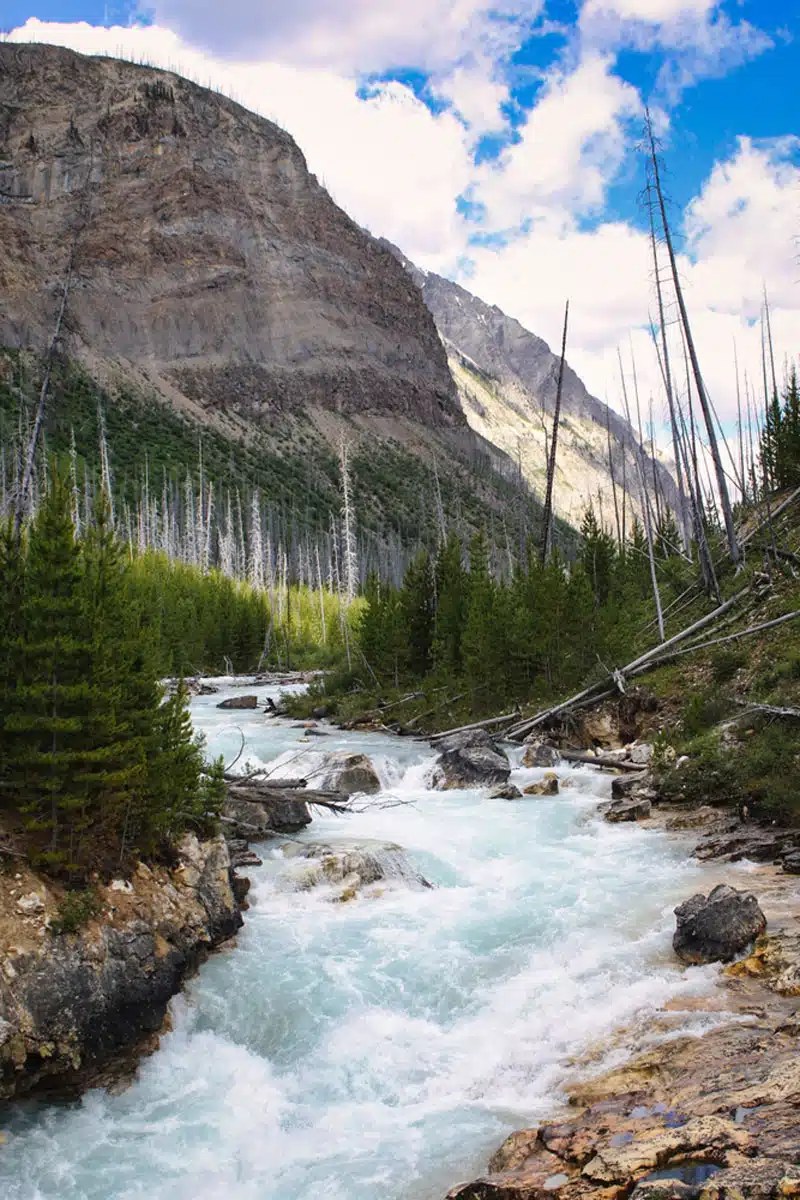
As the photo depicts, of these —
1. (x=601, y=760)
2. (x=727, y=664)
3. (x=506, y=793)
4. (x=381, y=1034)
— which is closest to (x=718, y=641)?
(x=727, y=664)

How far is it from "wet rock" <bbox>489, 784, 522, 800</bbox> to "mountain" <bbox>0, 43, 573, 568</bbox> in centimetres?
8250

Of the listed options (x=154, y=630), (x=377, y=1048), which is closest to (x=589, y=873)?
(x=377, y=1048)

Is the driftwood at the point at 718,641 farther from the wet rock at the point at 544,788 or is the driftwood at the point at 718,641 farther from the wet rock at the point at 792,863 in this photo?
the wet rock at the point at 792,863

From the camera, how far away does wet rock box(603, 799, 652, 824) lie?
50.0 feet

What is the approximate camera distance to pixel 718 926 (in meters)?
8.80

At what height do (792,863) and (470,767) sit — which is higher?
(470,767)

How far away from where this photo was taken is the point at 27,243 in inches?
4611

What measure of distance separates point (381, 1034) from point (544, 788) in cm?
997

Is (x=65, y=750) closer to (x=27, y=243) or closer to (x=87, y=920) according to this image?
(x=87, y=920)

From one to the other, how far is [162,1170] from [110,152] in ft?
505

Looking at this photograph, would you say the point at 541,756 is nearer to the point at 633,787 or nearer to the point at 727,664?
the point at 633,787

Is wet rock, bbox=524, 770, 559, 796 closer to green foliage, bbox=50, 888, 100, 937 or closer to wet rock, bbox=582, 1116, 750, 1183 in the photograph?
green foliage, bbox=50, 888, 100, 937

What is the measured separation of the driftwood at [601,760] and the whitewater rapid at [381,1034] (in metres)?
4.61

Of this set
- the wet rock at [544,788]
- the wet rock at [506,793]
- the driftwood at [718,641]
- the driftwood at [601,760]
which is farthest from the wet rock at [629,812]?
the driftwood at [718,641]
